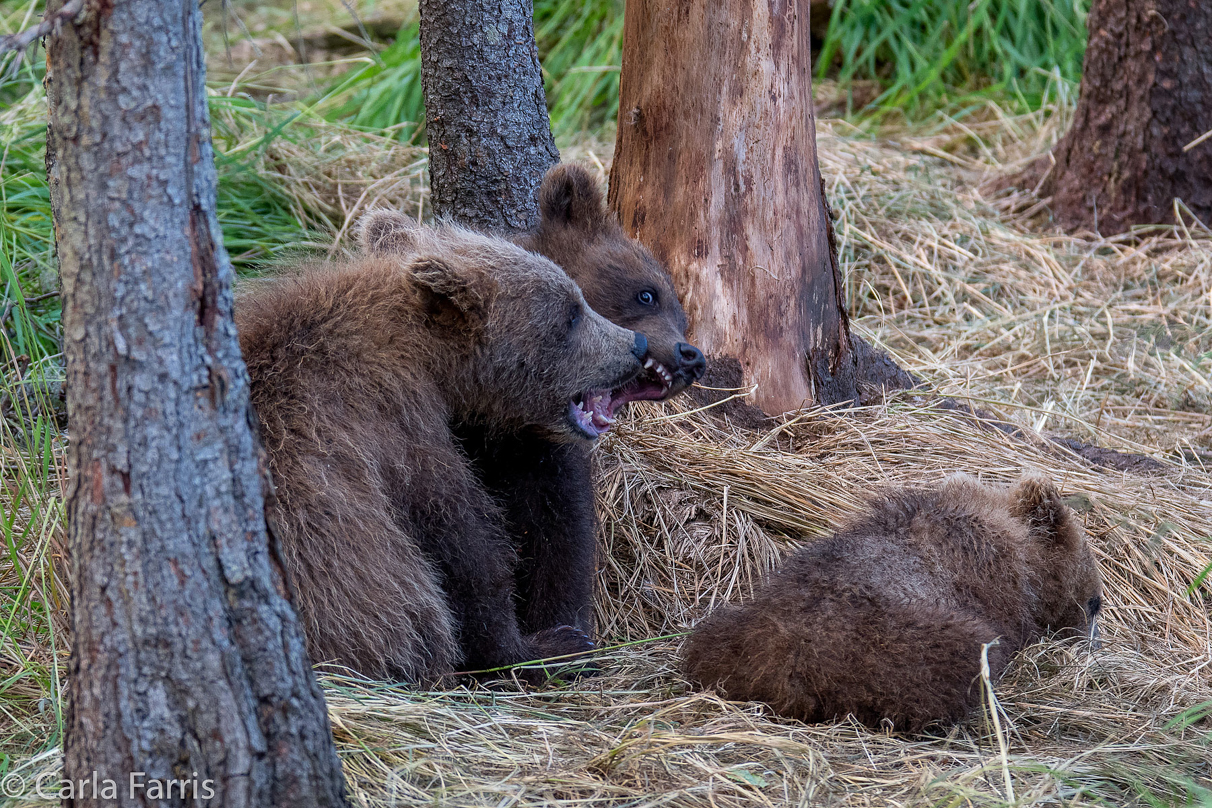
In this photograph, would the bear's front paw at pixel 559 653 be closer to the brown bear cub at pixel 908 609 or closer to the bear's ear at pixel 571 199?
the brown bear cub at pixel 908 609

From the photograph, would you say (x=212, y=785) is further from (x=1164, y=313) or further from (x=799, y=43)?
(x=1164, y=313)

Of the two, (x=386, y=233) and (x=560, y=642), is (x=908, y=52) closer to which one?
(x=386, y=233)

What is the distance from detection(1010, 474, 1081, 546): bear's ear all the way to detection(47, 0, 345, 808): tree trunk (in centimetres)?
263

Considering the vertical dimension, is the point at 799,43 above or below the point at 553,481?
above

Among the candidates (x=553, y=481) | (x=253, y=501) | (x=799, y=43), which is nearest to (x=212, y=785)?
(x=253, y=501)

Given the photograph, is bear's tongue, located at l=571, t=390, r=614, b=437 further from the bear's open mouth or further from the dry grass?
the dry grass

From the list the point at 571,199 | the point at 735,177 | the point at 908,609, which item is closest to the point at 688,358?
the point at 571,199

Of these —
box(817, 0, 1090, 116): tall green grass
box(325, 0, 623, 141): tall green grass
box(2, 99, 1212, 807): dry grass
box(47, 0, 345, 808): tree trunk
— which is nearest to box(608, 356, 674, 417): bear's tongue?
box(2, 99, 1212, 807): dry grass

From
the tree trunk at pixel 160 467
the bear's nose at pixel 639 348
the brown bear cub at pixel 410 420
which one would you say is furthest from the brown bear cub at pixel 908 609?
the tree trunk at pixel 160 467

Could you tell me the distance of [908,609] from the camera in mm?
2977

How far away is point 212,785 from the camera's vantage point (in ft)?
6.34

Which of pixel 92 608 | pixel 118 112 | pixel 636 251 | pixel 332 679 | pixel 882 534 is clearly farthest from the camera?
pixel 636 251

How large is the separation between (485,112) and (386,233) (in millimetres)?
992

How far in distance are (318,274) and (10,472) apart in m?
1.54
